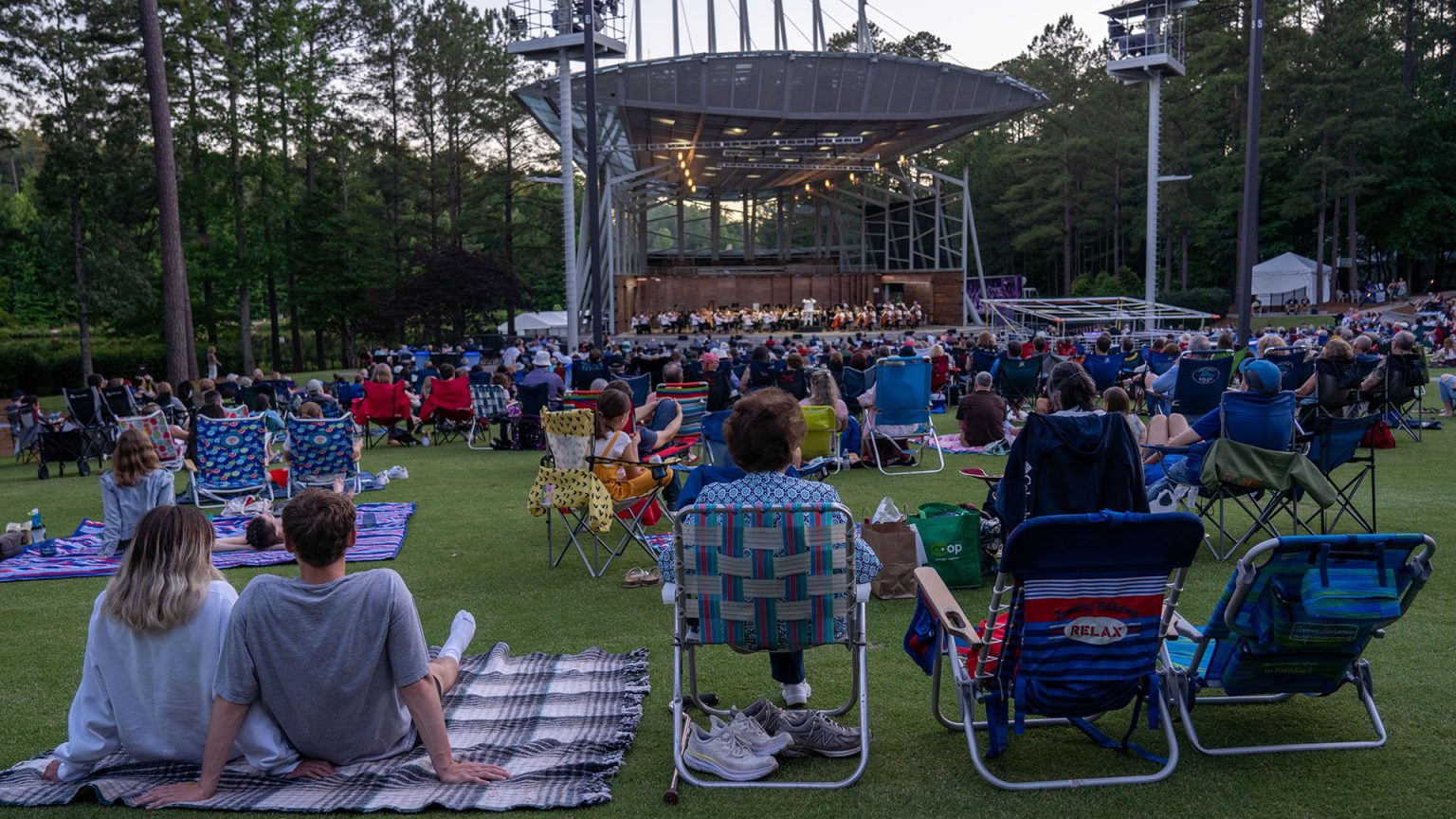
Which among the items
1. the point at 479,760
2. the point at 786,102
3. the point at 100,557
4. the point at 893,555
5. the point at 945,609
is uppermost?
the point at 786,102

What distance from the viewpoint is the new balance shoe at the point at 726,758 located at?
3.40 meters

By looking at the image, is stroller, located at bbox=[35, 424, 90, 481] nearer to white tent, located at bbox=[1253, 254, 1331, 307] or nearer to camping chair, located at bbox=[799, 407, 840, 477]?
camping chair, located at bbox=[799, 407, 840, 477]

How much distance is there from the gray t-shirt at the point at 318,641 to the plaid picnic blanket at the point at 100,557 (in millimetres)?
3297

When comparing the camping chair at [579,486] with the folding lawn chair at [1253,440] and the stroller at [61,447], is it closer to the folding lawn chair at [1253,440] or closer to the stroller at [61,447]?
the folding lawn chair at [1253,440]

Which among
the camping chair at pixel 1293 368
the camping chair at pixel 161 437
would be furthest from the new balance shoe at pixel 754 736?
the camping chair at pixel 1293 368

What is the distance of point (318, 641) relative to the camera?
10.3 feet

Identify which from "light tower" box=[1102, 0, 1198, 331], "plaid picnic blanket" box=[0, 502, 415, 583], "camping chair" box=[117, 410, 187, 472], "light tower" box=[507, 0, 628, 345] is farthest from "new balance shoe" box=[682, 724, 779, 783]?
"light tower" box=[1102, 0, 1198, 331]

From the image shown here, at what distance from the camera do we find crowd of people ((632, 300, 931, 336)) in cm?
3531

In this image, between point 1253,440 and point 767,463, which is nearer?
point 767,463

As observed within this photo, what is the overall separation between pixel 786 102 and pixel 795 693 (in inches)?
1113

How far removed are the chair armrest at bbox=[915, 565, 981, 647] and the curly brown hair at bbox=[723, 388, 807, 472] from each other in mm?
622

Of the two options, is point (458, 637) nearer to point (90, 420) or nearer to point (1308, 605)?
point (1308, 605)

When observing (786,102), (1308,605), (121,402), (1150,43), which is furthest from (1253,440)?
(1150,43)

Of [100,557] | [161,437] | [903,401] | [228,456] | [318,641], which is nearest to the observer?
[318,641]
